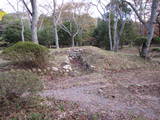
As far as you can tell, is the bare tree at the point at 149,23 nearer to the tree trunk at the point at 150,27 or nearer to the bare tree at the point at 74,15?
the tree trunk at the point at 150,27

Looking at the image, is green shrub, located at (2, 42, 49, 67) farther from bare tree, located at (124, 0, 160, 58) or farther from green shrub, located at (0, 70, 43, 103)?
bare tree, located at (124, 0, 160, 58)

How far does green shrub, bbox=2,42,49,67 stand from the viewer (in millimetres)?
5449

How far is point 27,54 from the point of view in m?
5.54

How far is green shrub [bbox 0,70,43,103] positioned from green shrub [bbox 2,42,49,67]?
294 centimetres

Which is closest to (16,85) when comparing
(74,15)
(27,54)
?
(27,54)

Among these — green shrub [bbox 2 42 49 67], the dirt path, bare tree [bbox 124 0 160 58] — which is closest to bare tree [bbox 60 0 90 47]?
bare tree [bbox 124 0 160 58]

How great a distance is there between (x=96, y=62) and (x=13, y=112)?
5462mm

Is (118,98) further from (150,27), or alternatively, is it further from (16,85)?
(150,27)

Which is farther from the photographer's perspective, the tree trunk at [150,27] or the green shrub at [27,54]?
the tree trunk at [150,27]

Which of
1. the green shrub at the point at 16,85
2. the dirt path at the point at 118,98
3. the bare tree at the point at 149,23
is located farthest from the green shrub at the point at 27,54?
the bare tree at the point at 149,23

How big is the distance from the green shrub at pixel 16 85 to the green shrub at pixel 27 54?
2.94 meters

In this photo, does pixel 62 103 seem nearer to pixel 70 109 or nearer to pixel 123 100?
pixel 70 109

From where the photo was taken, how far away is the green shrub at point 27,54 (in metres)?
5.45

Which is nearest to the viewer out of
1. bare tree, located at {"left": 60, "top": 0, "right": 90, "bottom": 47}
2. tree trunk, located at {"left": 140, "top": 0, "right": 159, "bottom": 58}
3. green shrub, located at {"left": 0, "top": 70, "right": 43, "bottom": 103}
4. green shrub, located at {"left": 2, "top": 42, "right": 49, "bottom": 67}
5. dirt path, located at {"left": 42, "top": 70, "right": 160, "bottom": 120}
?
green shrub, located at {"left": 0, "top": 70, "right": 43, "bottom": 103}
